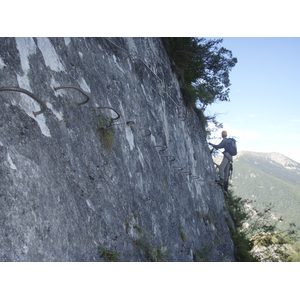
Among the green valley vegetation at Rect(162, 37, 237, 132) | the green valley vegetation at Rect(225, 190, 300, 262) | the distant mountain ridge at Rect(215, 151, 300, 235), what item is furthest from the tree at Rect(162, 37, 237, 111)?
the distant mountain ridge at Rect(215, 151, 300, 235)

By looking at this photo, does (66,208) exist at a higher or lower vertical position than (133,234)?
higher

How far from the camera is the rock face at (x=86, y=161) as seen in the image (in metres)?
2.21

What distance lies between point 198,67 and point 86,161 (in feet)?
35.2

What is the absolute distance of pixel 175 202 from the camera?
21.3 ft

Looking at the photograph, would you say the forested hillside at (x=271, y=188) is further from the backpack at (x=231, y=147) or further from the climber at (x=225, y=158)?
the backpack at (x=231, y=147)

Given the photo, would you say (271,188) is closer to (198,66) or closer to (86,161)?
(198,66)

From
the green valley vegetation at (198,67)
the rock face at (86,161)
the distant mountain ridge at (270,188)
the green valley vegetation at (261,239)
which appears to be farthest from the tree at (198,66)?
the distant mountain ridge at (270,188)

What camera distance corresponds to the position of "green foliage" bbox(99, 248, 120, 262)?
298 cm

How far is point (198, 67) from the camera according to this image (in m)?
12.5

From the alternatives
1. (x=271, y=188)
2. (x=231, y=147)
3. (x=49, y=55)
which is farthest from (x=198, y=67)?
(x=271, y=188)

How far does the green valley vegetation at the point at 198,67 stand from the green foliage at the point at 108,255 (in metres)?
8.36

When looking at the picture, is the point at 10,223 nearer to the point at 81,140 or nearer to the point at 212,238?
the point at 81,140
